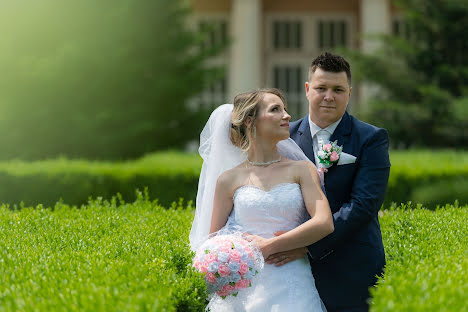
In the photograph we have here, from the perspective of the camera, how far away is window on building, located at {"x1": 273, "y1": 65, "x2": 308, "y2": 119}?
21812 mm

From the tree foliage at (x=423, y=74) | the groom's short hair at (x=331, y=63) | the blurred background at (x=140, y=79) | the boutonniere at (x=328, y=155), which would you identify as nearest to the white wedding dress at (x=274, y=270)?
the boutonniere at (x=328, y=155)

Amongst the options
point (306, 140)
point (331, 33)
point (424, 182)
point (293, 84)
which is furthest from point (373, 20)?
point (306, 140)

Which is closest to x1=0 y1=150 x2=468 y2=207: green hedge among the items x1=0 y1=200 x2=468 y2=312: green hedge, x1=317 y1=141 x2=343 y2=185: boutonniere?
x1=0 y1=200 x2=468 y2=312: green hedge

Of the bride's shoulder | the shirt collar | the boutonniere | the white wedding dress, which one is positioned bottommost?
the white wedding dress

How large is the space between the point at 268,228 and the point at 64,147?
44.1ft

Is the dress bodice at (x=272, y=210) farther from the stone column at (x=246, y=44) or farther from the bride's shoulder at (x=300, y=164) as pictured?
the stone column at (x=246, y=44)

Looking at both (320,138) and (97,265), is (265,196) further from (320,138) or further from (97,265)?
(97,265)

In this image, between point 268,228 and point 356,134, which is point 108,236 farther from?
point 356,134

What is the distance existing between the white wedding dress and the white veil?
12.3 inches

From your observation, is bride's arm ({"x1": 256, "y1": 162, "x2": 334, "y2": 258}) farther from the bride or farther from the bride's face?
the bride's face

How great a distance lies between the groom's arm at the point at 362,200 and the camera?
153 inches

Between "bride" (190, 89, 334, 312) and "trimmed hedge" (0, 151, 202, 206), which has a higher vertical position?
"bride" (190, 89, 334, 312)

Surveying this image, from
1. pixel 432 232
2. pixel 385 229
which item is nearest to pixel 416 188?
pixel 385 229

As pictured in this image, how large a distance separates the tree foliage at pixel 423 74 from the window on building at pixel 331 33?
366 centimetres
